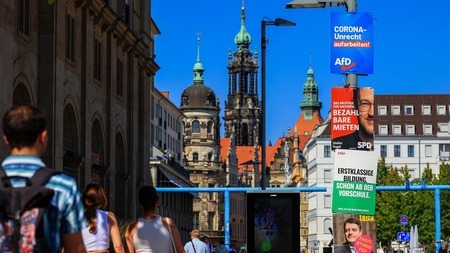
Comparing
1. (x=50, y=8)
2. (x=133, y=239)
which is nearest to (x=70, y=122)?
(x=50, y=8)

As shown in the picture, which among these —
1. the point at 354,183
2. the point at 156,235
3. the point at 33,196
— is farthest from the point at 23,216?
the point at 354,183

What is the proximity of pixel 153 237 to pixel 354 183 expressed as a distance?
7664 mm

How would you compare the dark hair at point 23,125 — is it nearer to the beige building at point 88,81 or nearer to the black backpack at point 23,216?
the black backpack at point 23,216

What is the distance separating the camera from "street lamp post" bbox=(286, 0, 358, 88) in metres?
19.7

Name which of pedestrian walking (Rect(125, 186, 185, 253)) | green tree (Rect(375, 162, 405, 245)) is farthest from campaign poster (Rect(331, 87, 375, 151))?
green tree (Rect(375, 162, 405, 245))

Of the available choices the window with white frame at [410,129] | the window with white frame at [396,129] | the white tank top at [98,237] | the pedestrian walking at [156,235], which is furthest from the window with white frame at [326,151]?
the white tank top at [98,237]

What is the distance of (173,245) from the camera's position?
11.5 metres

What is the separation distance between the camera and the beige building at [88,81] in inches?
1260

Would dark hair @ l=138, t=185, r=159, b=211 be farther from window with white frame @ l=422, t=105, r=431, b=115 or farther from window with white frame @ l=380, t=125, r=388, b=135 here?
window with white frame @ l=422, t=105, r=431, b=115

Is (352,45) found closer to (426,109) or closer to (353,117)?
(353,117)

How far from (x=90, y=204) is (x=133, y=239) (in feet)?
3.68

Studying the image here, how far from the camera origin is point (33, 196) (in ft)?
19.7

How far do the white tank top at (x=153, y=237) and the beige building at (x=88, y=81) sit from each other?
17.9 m

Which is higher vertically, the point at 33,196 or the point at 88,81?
the point at 88,81
